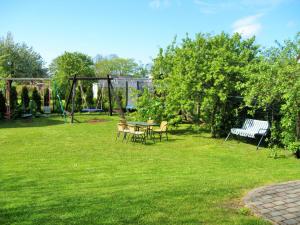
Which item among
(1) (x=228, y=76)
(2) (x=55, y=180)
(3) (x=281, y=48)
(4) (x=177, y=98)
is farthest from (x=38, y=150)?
(3) (x=281, y=48)

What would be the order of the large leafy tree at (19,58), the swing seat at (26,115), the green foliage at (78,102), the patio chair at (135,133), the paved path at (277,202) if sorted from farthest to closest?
the large leafy tree at (19,58)
the green foliage at (78,102)
the swing seat at (26,115)
the patio chair at (135,133)
the paved path at (277,202)

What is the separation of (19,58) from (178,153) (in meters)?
38.2

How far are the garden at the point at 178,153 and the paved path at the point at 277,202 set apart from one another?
0.19m

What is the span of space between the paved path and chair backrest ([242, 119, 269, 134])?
16.6ft

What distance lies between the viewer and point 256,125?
37.1 feet

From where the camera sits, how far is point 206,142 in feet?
38.1

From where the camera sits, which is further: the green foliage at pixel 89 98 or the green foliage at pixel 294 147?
the green foliage at pixel 89 98

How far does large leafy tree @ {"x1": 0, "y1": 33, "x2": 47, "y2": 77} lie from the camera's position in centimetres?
4138

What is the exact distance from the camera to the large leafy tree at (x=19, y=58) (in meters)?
41.4

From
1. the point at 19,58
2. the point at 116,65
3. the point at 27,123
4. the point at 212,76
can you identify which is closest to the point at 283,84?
the point at 212,76

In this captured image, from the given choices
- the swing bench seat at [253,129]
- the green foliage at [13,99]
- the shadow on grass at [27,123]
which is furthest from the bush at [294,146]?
the green foliage at [13,99]

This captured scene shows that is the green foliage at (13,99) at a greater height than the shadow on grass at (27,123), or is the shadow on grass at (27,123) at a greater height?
the green foliage at (13,99)

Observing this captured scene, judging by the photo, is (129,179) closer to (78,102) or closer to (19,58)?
(78,102)

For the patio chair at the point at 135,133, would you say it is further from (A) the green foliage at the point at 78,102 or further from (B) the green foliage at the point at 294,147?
(A) the green foliage at the point at 78,102
